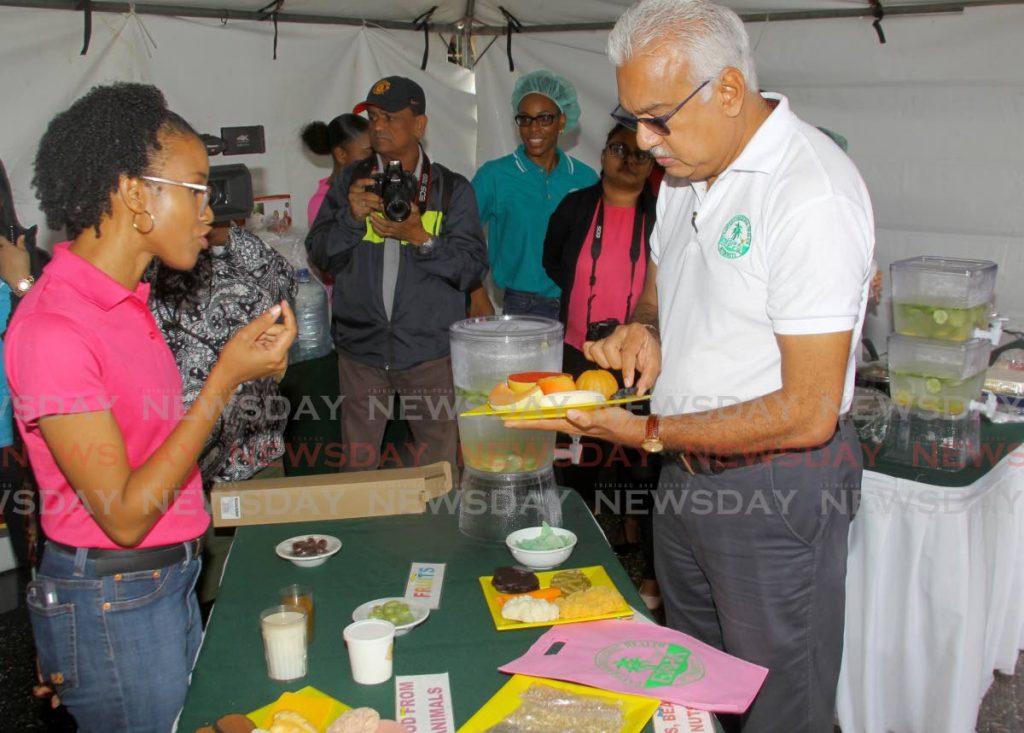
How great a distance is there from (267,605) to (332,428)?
235 centimetres

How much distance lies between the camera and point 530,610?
1821mm

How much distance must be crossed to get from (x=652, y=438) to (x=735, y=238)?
1.43ft

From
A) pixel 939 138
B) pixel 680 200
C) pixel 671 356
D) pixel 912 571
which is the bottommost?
pixel 912 571

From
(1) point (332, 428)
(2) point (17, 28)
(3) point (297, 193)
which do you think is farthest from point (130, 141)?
(3) point (297, 193)

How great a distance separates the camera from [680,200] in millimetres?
2119

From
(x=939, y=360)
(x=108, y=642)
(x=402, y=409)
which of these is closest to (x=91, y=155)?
(x=108, y=642)

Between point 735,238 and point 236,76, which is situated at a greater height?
point 236,76

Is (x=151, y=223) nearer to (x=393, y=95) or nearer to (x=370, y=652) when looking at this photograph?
(x=370, y=652)

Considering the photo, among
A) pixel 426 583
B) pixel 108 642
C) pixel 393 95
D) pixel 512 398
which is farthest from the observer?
pixel 393 95

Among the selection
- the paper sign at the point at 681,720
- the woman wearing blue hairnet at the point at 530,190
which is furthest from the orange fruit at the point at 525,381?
the woman wearing blue hairnet at the point at 530,190

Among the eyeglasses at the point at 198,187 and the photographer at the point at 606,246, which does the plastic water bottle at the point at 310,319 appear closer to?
the photographer at the point at 606,246

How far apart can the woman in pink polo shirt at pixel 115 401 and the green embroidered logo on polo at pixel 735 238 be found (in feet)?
2.90

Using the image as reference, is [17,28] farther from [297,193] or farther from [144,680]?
[144,680]

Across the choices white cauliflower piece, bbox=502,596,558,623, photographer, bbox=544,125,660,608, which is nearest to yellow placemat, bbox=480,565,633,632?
white cauliflower piece, bbox=502,596,558,623
